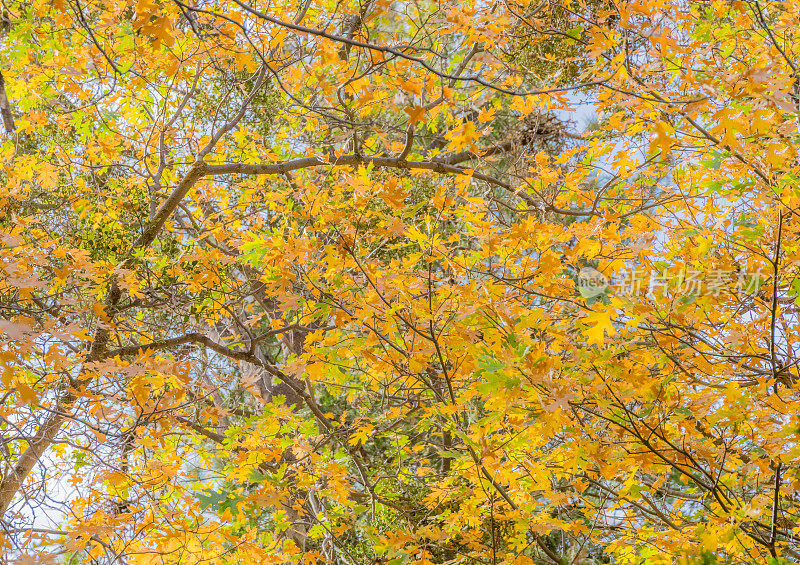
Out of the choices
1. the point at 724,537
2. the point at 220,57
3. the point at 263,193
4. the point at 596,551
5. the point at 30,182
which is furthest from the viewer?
the point at 596,551

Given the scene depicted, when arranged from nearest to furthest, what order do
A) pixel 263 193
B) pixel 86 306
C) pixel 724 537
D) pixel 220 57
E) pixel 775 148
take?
pixel 724 537 → pixel 775 148 → pixel 86 306 → pixel 220 57 → pixel 263 193

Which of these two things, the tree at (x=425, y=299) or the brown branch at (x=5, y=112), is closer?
the tree at (x=425, y=299)

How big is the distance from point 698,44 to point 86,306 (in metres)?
4.19

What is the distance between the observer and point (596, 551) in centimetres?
545

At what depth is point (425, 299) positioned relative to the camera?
109 inches

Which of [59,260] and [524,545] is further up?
[59,260]

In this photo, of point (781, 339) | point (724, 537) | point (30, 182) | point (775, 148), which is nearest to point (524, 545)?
point (724, 537)

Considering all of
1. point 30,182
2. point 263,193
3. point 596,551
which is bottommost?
point 596,551

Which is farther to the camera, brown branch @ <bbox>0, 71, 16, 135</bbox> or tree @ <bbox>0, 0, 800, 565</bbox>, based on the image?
brown branch @ <bbox>0, 71, 16, 135</bbox>

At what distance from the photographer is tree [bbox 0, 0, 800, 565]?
2170 millimetres

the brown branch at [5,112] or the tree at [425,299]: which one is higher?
the brown branch at [5,112]

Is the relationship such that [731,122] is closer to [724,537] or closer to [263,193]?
[724,537]

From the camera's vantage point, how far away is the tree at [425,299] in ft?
7.12

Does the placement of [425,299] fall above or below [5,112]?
below
